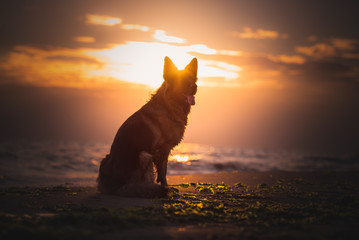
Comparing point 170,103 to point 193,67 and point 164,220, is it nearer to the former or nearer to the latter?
point 193,67

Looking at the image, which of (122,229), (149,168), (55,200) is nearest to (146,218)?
(122,229)

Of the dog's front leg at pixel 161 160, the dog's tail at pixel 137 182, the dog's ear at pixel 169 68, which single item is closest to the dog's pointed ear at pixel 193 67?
the dog's ear at pixel 169 68

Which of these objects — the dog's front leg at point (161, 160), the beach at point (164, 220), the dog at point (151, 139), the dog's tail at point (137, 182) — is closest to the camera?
the beach at point (164, 220)

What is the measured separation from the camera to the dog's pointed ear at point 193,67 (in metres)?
7.82

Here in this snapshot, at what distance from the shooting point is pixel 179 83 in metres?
7.46

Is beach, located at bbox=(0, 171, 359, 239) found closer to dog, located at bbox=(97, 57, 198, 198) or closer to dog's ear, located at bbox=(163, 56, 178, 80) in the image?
dog, located at bbox=(97, 57, 198, 198)

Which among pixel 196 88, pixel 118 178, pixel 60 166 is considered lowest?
pixel 60 166

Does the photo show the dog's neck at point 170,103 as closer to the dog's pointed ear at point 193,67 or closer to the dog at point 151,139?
the dog at point 151,139

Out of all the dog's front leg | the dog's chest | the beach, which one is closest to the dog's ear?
the dog's chest

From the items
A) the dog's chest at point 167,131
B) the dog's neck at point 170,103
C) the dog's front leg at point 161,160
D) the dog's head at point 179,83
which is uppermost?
the dog's head at point 179,83

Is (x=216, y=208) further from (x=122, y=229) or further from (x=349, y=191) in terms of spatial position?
(x=349, y=191)

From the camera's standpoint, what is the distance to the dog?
22.7 ft

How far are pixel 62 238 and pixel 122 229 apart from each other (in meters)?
0.81

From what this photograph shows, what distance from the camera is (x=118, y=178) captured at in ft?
23.2
